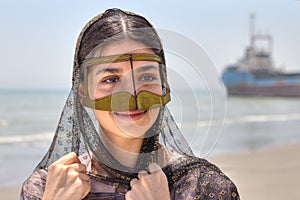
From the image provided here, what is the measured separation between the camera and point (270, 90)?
32688 millimetres

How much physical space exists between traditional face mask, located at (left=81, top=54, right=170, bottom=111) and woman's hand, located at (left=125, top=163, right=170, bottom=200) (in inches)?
5.2

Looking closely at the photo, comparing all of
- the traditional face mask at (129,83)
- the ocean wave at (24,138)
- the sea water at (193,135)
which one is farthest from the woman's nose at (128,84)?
the ocean wave at (24,138)

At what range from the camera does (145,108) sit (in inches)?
38.4

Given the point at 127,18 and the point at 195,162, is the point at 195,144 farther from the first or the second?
the point at 127,18

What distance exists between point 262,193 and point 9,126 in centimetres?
863

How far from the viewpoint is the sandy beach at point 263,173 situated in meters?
4.60

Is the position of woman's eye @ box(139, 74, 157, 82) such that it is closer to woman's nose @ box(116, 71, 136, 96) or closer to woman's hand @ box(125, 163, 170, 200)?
woman's nose @ box(116, 71, 136, 96)

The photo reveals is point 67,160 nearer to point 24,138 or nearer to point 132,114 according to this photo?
point 132,114

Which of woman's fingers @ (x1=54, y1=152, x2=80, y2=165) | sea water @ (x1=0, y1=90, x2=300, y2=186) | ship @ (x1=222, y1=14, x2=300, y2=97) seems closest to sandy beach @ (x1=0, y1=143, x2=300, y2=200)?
sea water @ (x1=0, y1=90, x2=300, y2=186)

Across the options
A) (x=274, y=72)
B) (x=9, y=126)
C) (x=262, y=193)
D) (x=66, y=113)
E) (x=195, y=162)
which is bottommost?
(x=274, y=72)

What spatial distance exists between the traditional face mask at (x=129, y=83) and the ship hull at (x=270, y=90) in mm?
31188

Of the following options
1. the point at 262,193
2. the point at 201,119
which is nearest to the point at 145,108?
the point at 201,119

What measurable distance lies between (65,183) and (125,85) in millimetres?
218

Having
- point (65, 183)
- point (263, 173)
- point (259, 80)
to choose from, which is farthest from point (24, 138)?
point (259, 80)
